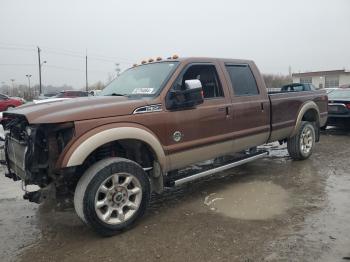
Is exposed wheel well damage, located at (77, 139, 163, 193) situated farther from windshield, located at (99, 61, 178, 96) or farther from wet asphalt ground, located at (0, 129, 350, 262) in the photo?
windshield, located at (99, 61, 178, 96)

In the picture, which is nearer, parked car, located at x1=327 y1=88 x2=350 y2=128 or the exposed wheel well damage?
the exposed wheel well damage

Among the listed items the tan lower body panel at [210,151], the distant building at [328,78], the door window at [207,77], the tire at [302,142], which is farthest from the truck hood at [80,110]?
the distant building at [328,78]

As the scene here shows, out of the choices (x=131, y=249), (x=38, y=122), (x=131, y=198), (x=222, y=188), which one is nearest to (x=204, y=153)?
(x=222, y=188)

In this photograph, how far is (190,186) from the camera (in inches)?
220

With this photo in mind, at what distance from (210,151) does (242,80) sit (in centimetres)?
143

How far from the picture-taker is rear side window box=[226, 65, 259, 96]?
5414mm

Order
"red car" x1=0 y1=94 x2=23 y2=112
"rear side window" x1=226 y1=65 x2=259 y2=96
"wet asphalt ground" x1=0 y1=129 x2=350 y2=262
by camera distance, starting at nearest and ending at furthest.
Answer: "wet asphalt ground" x1=0 y1=129 x2=350 y2=262 → "rear side window" x1=226 y1=65 x2=259 y2=96 → "red car" x1=0 y1=94 x2=23 y2=112

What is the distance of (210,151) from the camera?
487cm

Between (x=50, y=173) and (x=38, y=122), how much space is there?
55cm

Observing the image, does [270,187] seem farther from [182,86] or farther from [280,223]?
[182,86]

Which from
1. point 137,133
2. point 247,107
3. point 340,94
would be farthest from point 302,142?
point 340,94

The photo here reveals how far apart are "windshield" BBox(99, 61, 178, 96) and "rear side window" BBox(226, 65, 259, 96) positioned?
43.7 inches

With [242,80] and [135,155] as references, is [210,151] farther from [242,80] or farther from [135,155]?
[242,80]

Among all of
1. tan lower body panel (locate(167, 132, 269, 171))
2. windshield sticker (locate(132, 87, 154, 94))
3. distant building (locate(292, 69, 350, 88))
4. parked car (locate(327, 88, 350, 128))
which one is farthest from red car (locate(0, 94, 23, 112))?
distant building (locate(292, 69, 350, 88))
